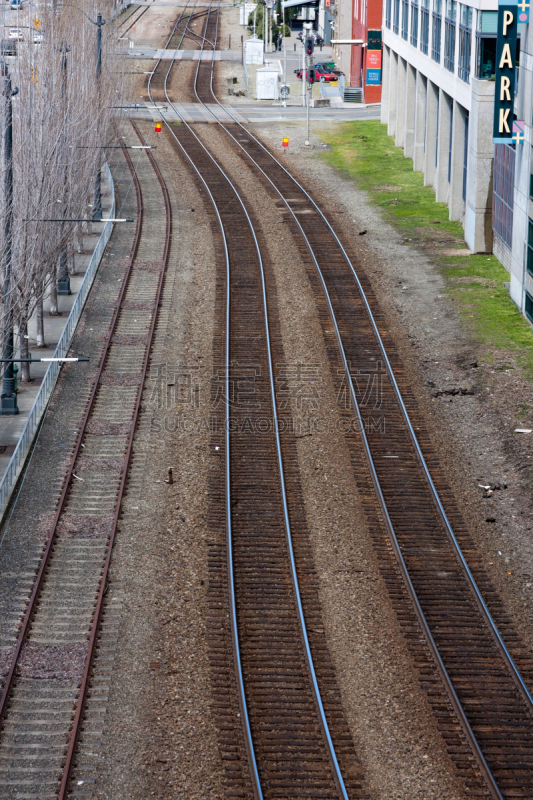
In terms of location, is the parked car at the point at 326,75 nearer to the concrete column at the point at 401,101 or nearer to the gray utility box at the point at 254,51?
the gray utility box at the point at 254,51

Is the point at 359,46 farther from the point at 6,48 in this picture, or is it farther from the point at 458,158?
the point at 6,48

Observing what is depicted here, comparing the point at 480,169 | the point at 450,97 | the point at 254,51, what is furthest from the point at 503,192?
the point at 254,51

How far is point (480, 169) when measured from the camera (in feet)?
110

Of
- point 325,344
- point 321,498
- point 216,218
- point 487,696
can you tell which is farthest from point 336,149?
point 487,696

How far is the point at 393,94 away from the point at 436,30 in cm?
1429

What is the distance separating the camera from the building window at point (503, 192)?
1211 inches

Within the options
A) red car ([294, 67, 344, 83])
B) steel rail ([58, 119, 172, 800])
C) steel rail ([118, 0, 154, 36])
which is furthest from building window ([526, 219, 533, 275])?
steel rail ([118, 0, 154, 36])

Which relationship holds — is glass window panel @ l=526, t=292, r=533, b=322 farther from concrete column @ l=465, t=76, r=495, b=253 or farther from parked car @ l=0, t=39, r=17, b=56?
parked car @ l=0, t=39, r=17, b=56

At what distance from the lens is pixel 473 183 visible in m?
34.3

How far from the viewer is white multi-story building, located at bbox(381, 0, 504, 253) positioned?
33156mm

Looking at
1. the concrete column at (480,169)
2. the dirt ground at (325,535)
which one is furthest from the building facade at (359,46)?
the dirt ground at (325,535)

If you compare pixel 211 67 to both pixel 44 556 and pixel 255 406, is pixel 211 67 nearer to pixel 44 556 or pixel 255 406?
pixel 255 406

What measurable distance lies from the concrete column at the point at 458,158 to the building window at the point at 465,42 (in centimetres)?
191

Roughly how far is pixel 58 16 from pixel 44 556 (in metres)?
27.1
